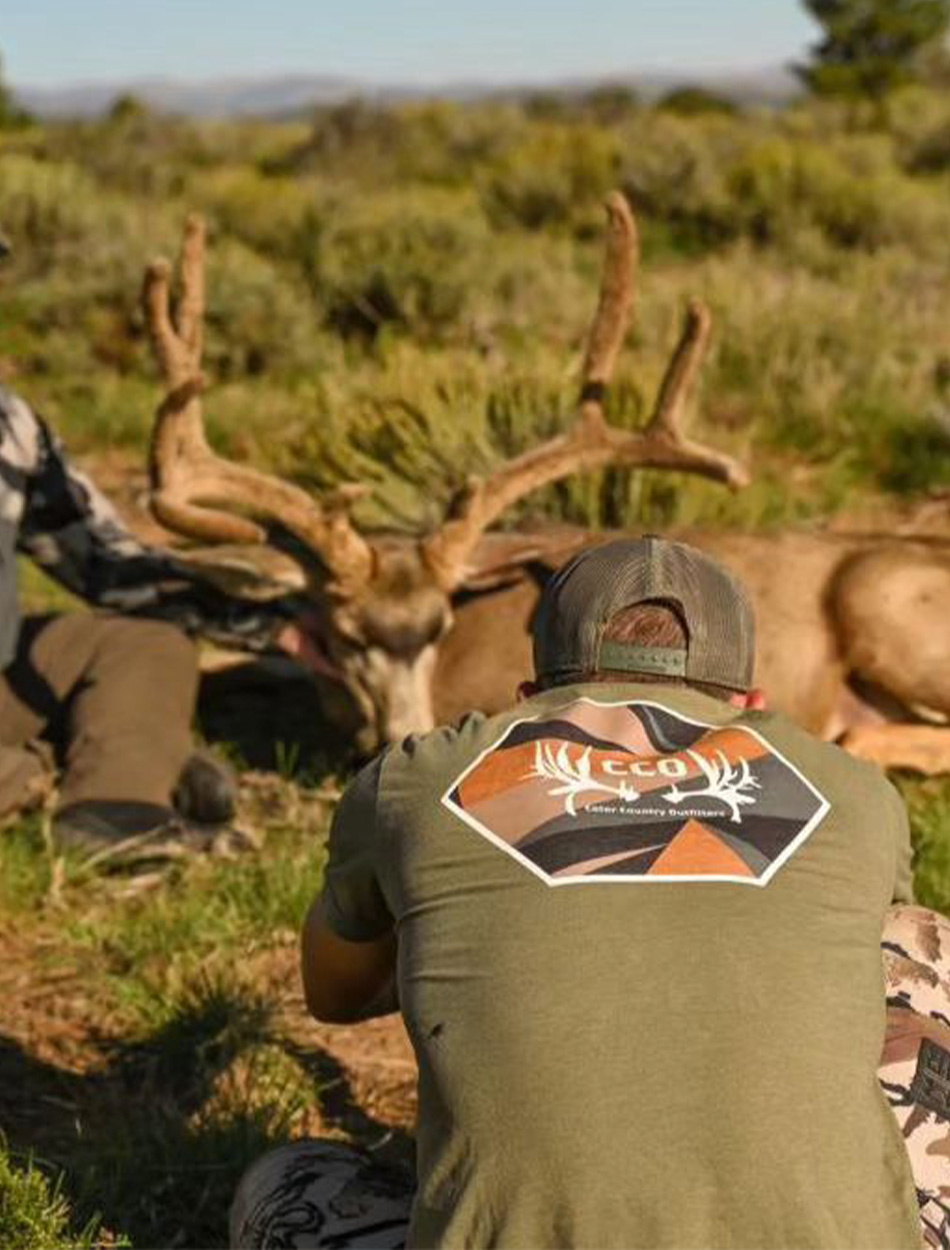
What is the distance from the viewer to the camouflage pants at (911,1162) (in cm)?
286

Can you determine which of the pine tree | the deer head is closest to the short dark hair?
the deer head

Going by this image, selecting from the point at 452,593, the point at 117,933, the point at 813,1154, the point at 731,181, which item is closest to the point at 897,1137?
the point at 813,1154

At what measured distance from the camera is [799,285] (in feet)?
43.3

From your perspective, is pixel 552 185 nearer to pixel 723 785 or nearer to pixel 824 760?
pixel 824 760

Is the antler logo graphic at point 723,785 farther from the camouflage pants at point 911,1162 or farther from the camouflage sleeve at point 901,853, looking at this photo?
the camouflage pants at point 911,1162

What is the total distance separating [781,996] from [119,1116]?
6.97 feet

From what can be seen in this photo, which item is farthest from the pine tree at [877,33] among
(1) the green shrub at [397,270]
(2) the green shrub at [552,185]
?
(1) the green shrub at [397,270]

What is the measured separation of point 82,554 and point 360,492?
99 cm

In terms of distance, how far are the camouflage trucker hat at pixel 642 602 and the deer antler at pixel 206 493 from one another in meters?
3.46

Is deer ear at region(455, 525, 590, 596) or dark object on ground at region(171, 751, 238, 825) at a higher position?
deer ear at region(455, 525, 590, 596)

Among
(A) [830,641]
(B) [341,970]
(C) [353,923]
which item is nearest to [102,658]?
(A) [830,641]

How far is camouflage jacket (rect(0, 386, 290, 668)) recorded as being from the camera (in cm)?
633

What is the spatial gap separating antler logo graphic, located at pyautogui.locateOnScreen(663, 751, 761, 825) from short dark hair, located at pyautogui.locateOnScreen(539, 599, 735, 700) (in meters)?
0.26

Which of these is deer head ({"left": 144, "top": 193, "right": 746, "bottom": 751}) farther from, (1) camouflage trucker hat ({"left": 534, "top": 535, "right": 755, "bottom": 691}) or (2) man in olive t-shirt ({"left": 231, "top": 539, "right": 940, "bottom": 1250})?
(2) man in olive t-shirt ({"left": 231, "top": 539, "right": 940, "bottom": 1250})
